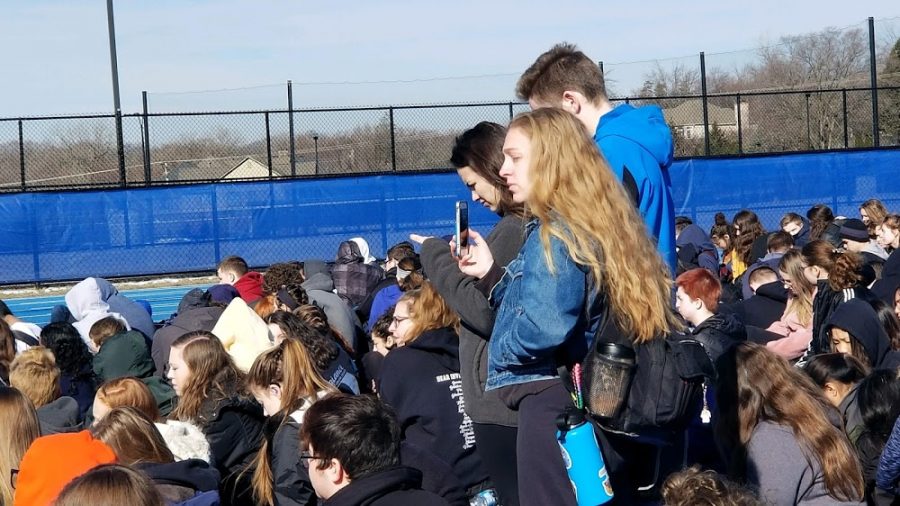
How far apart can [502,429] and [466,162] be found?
1012mm

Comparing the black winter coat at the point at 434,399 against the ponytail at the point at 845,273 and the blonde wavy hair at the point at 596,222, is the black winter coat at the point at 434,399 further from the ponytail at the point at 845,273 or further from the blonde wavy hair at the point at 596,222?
the ponytail at the point at 845,273

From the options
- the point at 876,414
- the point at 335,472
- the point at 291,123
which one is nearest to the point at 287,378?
the point at 335,472

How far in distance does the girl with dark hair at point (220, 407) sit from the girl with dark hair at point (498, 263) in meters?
1.59

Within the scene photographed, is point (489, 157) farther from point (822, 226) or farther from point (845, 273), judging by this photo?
point (822, 226)

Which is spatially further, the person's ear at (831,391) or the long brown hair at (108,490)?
the person's ear at (831,391)

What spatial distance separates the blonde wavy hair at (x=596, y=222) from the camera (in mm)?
3316

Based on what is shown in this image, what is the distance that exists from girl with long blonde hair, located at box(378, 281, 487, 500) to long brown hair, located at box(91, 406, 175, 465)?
1255 millimetres

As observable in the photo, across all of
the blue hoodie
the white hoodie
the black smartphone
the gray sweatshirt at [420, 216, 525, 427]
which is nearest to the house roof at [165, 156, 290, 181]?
the white hoodie

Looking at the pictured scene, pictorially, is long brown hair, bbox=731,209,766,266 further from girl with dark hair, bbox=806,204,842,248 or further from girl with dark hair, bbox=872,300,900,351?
girl with dark hair, bbox=872,300,900,351

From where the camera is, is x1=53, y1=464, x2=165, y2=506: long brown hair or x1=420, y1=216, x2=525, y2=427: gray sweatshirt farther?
x1=420, y1=216, x2=525, y2=427: gray sweatshirt

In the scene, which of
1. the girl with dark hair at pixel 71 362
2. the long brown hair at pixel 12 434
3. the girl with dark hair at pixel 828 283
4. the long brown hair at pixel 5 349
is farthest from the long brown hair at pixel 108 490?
the girl with dark hair at pixel 828 283

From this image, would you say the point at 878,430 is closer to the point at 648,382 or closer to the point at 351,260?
the point at 648,382

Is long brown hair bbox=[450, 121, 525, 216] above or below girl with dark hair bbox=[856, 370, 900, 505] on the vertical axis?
above

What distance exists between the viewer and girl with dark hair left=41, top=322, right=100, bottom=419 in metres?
7.11
